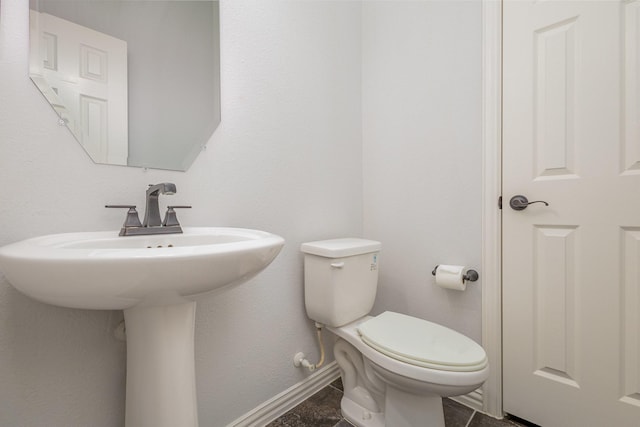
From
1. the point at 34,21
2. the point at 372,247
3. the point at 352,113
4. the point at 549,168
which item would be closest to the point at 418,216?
the point at 372,247

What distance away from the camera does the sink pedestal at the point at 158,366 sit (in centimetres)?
69

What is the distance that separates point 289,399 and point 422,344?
0.66 metres

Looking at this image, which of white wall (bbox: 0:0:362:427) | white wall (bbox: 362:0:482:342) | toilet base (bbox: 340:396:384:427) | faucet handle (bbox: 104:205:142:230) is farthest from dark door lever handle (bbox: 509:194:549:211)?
faucet handle (bbox: 104:205:142:230)

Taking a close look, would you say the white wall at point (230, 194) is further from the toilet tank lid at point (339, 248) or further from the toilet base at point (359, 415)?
the toilet base at point (359, 415)

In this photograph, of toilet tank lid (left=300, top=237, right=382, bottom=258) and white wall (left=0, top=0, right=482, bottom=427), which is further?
toilet tank lid (left=300, top=237, right=382, bottom=258)

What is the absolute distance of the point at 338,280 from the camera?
3.91 ft

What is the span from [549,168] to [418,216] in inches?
21.4

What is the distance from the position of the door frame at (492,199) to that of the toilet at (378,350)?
0.29 metres

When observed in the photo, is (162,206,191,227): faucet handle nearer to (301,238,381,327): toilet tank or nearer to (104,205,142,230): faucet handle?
(104,205,142,230): faucet handle

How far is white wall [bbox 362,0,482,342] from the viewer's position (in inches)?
50.3

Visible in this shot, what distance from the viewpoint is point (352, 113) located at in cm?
162

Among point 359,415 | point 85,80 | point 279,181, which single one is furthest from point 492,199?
point 85,80

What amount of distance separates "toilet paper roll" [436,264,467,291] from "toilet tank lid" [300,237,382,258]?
0.96 ft

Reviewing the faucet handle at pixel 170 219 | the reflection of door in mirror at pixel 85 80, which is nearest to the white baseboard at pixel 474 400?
the faucet handle at pixel 170 219
